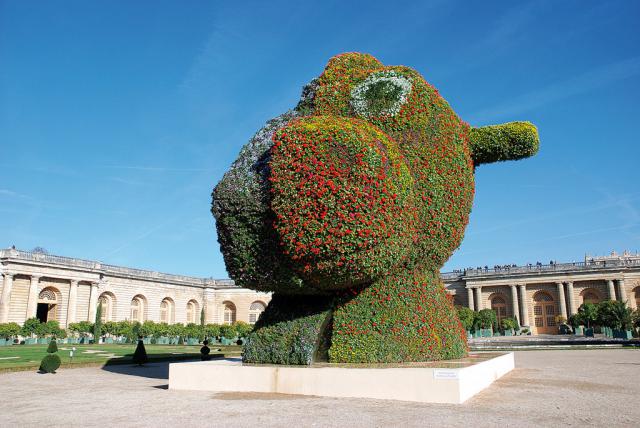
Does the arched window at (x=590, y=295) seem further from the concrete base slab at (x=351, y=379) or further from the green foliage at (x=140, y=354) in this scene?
the concrete base slab at (x=351, y=379)

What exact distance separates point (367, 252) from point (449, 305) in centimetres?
397

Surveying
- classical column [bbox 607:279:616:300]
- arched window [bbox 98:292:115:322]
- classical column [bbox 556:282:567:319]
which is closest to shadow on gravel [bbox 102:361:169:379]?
arched window [bbox 98:292:115:322]

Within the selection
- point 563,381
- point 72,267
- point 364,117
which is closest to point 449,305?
point 563,381

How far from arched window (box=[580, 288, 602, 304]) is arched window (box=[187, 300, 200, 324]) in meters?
47.5

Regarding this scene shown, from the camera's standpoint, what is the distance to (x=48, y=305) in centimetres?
4969

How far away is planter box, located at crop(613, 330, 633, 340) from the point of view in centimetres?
3950

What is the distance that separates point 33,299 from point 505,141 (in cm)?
4585

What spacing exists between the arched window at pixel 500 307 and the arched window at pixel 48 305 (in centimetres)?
5138

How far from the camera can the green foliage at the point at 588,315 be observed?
48188 millimetres

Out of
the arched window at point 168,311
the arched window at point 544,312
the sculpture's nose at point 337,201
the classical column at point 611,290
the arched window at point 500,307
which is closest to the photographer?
the sculpture's nose at point 337,201

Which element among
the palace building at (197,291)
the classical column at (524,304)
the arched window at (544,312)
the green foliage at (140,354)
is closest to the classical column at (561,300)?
the palace building at (197,291)

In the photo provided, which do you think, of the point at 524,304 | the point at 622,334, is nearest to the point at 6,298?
the point at 622,334

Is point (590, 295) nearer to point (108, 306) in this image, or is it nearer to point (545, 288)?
point (545, 288)

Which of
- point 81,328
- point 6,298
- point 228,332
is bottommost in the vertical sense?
point 228,332
